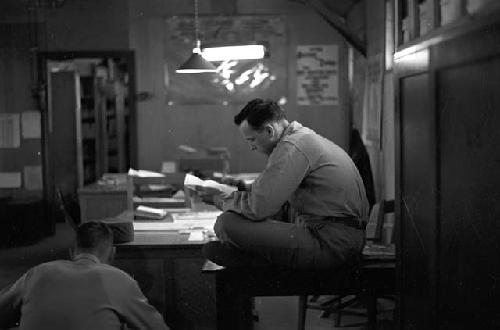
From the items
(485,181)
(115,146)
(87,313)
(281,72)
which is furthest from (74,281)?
(115,146)

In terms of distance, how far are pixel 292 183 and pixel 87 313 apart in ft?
4.65

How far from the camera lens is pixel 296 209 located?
4246 millimetres

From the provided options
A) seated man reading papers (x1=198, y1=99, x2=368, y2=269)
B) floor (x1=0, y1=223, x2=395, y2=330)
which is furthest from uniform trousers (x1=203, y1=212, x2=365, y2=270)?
floor (x1=0, y1=223, x2=395, y2=330)

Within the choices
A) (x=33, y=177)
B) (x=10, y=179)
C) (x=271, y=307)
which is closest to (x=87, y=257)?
(x=271, y=307)

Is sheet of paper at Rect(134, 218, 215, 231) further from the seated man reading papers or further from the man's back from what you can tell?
the man's back

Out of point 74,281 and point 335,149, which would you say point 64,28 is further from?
point 74,281

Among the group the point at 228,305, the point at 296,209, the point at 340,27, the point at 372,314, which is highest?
the point at 340,27

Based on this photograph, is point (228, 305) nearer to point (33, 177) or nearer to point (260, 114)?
point (260, 114)

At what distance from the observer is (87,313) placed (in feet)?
9.57

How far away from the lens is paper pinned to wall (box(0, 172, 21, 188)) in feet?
35.1

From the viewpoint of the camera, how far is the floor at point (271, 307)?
5.91m

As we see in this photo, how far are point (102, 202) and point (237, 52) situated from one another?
2.29 metres

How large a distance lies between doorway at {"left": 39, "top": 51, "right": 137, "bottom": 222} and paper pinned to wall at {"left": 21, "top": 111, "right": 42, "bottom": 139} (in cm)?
9

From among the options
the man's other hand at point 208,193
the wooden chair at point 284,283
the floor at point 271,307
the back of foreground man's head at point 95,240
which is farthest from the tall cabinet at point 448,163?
the floor at point 271,307
